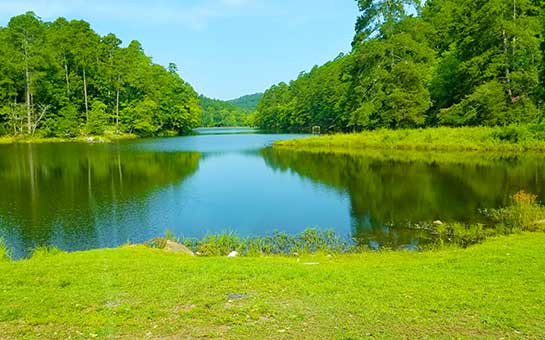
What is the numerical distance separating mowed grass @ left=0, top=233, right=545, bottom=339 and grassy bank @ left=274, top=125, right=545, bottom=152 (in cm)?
3084

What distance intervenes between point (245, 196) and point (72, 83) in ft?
214

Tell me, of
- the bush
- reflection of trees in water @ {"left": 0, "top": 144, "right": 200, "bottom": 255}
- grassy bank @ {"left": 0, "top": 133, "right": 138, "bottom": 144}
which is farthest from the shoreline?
the bush

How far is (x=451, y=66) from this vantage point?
49688 mm

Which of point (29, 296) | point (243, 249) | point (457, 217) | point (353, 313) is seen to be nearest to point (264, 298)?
point (353, 313)

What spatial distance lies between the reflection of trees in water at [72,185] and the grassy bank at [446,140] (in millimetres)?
18293

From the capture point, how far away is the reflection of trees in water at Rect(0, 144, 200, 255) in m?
16.8

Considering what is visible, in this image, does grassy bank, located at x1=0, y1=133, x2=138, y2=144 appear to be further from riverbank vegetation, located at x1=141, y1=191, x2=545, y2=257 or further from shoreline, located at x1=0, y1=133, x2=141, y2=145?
riverbank vegetation, located at x1=141, y1=191, x2=545, y2=257

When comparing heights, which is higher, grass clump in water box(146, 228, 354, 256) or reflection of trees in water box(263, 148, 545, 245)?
reflection of trees in water box(263, 148, 545, 245)

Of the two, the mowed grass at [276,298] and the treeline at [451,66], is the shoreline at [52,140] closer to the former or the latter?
the treeline at [451,66]

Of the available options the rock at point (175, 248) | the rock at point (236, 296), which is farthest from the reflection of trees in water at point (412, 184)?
the rock at point (236, 296)

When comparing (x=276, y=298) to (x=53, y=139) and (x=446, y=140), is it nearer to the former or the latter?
(x=446, y=140)

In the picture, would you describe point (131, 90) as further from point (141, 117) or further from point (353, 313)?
point (353, 313)

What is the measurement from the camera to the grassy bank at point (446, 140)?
36.3 metres

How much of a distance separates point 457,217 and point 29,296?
609 inches
